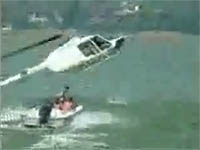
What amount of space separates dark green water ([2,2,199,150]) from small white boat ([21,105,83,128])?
0.07 ft

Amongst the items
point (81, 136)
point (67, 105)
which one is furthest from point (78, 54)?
point (81, 136)

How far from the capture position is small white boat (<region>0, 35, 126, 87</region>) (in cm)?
242

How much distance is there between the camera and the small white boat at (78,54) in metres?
2.42

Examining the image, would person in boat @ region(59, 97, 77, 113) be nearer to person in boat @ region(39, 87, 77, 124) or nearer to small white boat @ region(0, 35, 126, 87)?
person in boat @ region(39, 87, 77, 124)

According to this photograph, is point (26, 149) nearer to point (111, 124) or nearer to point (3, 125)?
point (3, 125)

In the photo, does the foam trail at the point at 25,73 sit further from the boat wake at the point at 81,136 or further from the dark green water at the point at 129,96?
the boat wake at the point at 81,136

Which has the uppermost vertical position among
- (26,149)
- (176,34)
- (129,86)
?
(176,34)

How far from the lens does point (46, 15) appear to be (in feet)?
8.06

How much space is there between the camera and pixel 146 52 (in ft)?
7.91

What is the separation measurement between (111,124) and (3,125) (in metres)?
0.37

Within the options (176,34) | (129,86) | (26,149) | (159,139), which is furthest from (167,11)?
(26,149)

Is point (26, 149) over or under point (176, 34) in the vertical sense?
under

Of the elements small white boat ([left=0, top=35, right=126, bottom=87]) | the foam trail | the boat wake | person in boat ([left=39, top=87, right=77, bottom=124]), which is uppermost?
small white boat ([left=0, top=35, right=126, bottom=87])

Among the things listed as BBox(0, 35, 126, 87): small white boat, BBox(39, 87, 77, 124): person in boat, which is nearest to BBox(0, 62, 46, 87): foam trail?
BBox(0, 35, 126, 87): small white boat
